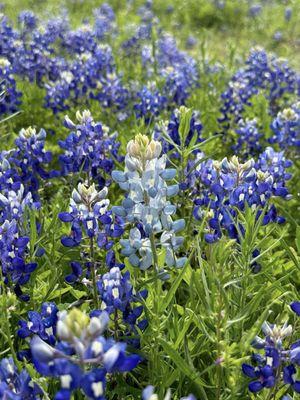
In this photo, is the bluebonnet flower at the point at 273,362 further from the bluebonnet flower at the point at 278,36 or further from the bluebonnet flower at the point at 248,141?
the bluebonnet flower at the point at 278,36

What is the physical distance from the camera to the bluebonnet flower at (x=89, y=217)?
2.57 meters

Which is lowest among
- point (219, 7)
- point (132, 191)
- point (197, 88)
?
point (219, 7)

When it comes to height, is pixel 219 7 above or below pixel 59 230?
below

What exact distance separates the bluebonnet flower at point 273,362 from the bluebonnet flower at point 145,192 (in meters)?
0.52

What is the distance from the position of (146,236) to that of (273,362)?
71 centimetres

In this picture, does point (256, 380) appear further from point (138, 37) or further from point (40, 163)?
point (138, 37)

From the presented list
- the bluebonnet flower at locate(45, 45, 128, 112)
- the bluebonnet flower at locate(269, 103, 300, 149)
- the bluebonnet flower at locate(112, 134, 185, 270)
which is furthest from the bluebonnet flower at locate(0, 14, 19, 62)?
the bluebonnet flower at locate(112, 134, 185, 270)

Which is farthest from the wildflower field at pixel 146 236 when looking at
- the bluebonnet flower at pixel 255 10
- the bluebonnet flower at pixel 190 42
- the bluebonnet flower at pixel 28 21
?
the bluebonnet flower at pixel 255 10

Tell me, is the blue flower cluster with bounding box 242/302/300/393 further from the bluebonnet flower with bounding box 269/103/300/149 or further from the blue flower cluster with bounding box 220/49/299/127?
the blue flower cluster with bounding box 220/49/299/127

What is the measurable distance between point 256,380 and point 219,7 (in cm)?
988

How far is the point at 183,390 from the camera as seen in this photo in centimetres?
250

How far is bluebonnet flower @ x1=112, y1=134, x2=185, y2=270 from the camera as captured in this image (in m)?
2.29

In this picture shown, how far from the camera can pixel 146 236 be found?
8.27ft

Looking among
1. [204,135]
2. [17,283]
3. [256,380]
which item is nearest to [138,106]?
[204,135]
